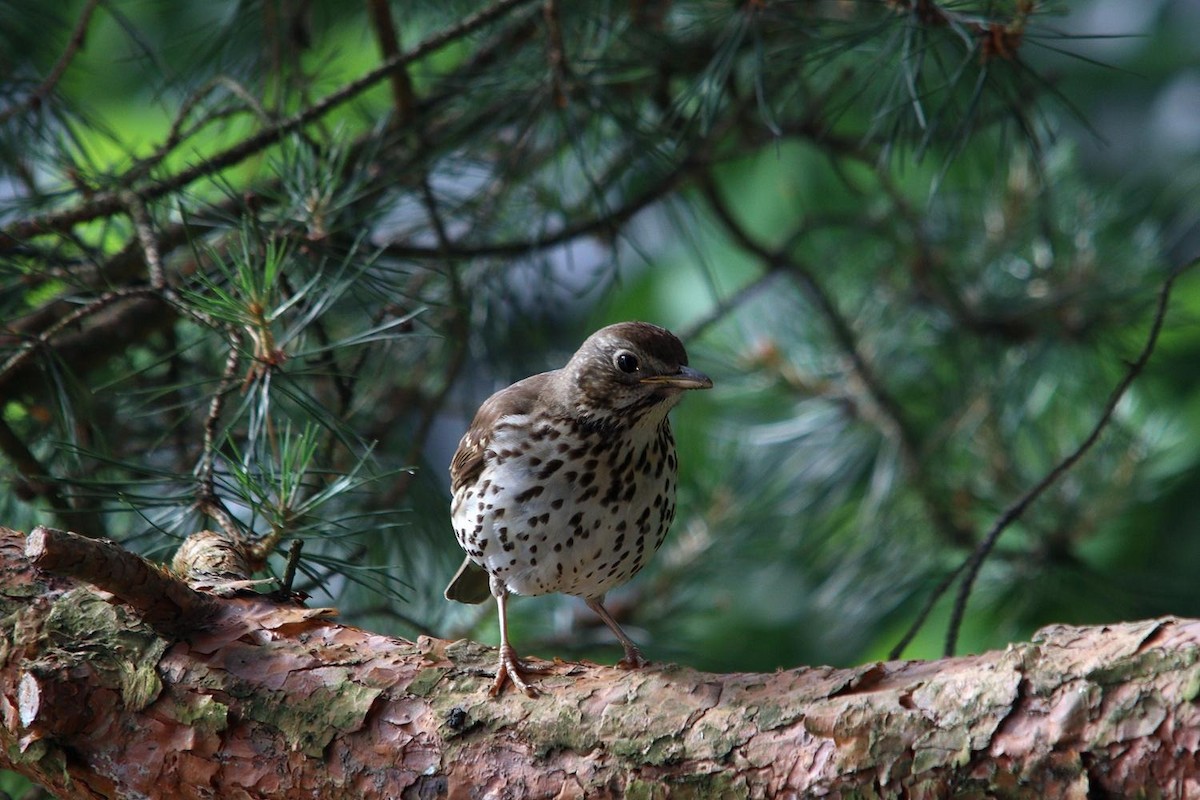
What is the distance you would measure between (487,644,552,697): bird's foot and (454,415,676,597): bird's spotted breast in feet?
1.37

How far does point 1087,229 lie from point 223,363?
108 inches

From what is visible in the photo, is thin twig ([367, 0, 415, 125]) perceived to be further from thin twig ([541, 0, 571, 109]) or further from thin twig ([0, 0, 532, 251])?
thin twig ([541, 0, 571, 109])

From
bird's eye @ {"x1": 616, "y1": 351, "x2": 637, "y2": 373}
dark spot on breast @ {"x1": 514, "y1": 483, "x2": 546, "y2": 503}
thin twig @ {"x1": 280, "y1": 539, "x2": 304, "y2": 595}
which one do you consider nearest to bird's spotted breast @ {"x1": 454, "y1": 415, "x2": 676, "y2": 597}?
dark spot on breast @ {"x1": 514, "y1": 483, "x2": 546, "y2": 503}

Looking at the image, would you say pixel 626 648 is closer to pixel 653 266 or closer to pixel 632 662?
pixel 632 662

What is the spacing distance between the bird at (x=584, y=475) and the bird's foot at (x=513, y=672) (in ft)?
1.21

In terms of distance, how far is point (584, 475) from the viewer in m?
2.41

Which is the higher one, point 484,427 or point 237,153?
point 237,153

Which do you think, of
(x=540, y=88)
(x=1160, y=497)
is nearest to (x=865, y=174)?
(x=1160, y=497)

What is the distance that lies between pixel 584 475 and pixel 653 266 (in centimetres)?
125

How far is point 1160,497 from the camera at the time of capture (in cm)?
409

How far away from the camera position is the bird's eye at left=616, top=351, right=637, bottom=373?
246 cm

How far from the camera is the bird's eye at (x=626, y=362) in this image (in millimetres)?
2463

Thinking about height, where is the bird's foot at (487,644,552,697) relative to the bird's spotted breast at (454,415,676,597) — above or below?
below

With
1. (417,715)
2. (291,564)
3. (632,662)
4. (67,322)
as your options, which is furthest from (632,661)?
(67,322)
